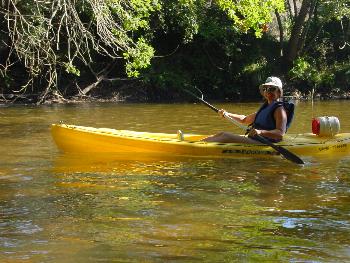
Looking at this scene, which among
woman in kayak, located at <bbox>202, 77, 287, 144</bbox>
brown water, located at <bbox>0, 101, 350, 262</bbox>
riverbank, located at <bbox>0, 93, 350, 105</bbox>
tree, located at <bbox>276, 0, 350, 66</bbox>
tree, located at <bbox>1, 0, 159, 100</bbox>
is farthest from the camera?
tree, located at <bbox>276, 0, 350, 66</bbox>

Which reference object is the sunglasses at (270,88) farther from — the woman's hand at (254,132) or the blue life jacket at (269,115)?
the woman's hand at (254,132)

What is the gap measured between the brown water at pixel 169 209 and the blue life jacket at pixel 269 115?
1.46ft

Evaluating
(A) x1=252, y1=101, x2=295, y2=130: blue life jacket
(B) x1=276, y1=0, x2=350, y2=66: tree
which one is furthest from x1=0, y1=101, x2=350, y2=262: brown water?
(B) x1=276, y1=0, x2=350, y2=66: tree

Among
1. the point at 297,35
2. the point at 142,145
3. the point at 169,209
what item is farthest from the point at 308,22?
the point at 169,209

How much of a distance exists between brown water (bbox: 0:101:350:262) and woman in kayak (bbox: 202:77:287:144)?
0.29 m

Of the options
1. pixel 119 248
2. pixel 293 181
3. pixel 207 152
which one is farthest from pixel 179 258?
pixel 207 152

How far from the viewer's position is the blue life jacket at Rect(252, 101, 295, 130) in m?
7.42

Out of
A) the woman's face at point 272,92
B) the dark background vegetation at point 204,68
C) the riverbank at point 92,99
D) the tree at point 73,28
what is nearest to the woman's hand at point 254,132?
the woman's face at point 272,92

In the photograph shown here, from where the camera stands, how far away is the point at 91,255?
3.90m

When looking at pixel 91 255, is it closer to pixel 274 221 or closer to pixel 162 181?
pixel 274 221

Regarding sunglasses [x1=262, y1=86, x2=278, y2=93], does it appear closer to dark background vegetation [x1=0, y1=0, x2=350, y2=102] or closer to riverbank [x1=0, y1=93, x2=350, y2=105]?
riverbank [x1=0, y1=93, x2=350, y2=105]

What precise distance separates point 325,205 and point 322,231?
33.9 inches

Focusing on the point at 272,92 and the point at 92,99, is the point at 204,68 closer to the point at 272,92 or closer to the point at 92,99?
the point at 92,99

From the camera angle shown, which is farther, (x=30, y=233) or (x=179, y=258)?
(x=30, y=233)
